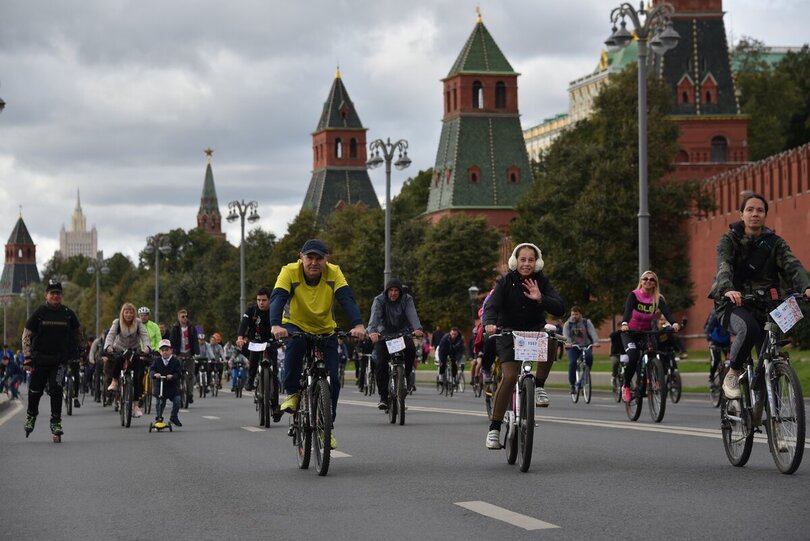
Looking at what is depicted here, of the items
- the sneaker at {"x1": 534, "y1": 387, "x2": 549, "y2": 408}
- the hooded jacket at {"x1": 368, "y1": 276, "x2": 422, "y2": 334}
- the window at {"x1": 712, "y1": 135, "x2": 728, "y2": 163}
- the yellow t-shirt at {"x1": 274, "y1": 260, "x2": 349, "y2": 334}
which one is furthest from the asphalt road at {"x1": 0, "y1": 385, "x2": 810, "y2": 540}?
the window at {"x1": 712, "y1": 135, "x2": 728, "y2": 163}

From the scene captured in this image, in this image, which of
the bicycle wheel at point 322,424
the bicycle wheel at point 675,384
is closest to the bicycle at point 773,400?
the bicycle wheel at point 322,424

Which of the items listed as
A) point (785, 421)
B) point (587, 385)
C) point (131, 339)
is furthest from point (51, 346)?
point (587, 385)

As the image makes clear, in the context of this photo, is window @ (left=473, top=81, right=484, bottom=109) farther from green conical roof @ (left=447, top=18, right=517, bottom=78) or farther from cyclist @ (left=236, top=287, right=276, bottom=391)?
cyclist @ (left=236, top=287, right=276, bottom=391)

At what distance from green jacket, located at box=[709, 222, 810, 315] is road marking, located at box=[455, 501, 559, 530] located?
251 cm

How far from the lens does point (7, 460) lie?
49.6ft

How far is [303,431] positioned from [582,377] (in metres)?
15.3

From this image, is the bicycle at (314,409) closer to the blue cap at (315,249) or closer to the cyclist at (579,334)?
the blue cap at (315,249)

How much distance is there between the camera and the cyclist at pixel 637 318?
63.0 feet

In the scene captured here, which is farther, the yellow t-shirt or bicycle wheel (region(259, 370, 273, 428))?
bicycle wheel (region(259, 370, 273, 428))

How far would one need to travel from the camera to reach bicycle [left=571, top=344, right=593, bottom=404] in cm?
2646

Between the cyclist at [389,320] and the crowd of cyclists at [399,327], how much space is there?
0.04ft

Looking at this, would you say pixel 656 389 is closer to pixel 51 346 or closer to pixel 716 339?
pixel 716 339

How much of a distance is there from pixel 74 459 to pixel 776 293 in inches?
278

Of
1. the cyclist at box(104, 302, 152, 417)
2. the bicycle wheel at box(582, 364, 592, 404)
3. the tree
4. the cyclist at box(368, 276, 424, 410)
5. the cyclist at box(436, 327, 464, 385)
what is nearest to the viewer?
the cyclist at box(368, 276, 424, 410)
